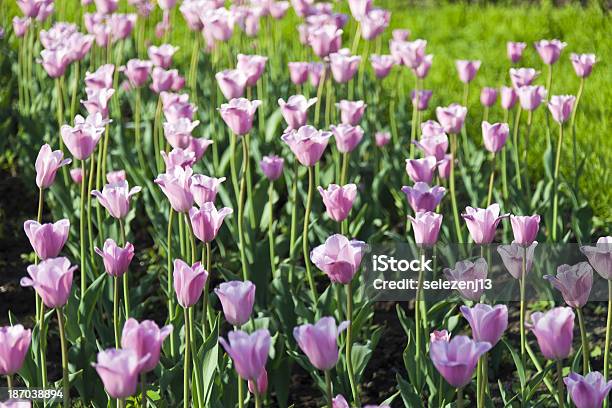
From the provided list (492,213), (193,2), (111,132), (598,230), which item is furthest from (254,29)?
(492,213)

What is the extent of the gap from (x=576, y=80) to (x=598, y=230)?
1.55 m

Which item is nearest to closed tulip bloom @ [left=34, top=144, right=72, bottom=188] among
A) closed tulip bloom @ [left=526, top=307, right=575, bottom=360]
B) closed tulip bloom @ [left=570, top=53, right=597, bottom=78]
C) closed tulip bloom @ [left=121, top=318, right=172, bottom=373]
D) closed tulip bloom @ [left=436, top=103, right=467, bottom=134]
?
closed tulip bloom @ [left=121, top=318, right=172, bottom=373]

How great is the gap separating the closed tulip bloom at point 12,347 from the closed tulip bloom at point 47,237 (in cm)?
32

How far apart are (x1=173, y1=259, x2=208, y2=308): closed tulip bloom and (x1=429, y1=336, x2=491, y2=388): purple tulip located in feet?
1.50

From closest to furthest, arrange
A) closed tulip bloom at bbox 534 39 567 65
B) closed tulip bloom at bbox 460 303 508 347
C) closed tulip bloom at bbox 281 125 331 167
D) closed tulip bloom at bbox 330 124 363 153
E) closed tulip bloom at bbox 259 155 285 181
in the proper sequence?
closed tulip bloom at bbox 460 303 508 347 < closed tulip bloom at bbox 281 125 331 167 < closed tulip bloom at bbox 330 124 363 153 < closed tulip bloom at bbox 259 155 285 181 < closed tulip bloom at bbox 534 39 567 65

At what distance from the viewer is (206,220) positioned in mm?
1900

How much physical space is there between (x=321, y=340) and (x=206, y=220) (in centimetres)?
52

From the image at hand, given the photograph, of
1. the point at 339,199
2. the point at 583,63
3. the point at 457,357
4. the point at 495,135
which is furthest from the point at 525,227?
the point at 583,63

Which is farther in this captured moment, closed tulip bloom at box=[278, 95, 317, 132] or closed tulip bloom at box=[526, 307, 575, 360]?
closed tulip bloom at box=[278, 95, 317, 132]

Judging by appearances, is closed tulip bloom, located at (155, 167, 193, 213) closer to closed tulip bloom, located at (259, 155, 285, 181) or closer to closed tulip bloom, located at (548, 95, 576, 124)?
closed tulip bloom, located at (259, 155, 285, 181)

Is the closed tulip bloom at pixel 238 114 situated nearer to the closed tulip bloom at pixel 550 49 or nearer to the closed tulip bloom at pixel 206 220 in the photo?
the closed tulip bloom at pixel 206 220

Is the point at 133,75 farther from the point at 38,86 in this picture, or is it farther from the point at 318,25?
the point at 38,86

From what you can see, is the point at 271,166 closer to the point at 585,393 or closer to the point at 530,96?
the point at 530,96

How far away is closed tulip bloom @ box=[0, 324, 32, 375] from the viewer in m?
1.59
